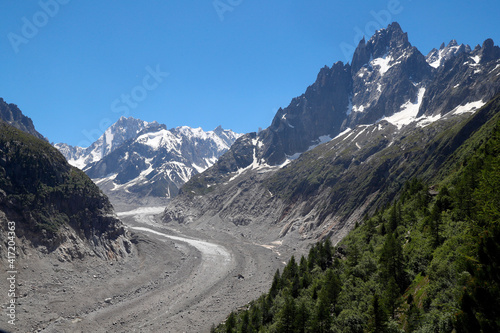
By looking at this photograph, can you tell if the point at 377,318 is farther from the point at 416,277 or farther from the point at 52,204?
the point at 52,204

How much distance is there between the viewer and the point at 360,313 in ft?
118

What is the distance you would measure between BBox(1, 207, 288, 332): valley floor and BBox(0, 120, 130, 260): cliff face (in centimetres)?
705

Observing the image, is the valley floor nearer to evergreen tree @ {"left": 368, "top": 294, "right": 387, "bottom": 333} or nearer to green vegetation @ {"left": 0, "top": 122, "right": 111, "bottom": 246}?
green vegetation @ {"left": 0, "top": 122, "right": 111, "bottom": 246}

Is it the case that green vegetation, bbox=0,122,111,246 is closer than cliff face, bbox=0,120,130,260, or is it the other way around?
cliff face, bbox=0,120,130,260

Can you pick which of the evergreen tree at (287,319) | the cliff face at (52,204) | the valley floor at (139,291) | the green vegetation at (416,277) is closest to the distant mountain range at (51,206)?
the cliff face at (52,204)

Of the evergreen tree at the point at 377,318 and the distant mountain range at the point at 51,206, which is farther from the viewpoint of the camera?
the distant mountain range at the point at 51,206

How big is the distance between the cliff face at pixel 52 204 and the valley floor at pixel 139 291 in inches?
277

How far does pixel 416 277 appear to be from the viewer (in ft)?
126

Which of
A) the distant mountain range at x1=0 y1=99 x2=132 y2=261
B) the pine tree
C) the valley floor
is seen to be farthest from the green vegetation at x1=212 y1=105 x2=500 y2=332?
the distant mountain range at x1=0 y1=99 x2=132 y2=261

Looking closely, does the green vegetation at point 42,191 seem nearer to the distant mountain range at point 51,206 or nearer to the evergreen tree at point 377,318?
the distant mountain range at point 51,206

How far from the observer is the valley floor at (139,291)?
7319cm

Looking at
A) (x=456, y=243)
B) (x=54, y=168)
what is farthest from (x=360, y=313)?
(x=54, y=168)

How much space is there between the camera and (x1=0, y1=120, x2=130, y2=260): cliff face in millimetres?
98250

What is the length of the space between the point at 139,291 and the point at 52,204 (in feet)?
153
